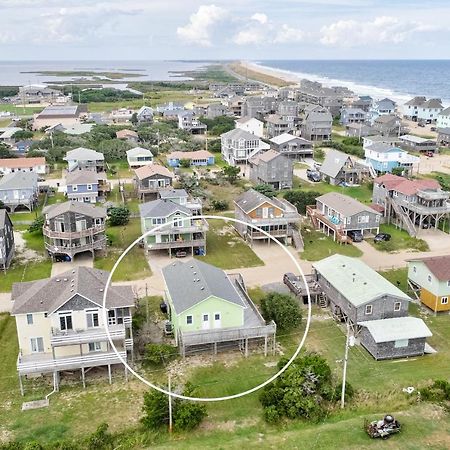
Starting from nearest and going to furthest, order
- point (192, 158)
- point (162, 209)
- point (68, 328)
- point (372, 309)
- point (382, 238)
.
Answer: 1. point (68, 328)
2. point (372, 309)
3. point (162, 209)
4. point (382, 238)
5. point (192, 158)

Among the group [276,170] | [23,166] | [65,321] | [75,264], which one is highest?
[65,321]

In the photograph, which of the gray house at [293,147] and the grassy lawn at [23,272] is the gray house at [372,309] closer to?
the grassy lawn at [23,272]

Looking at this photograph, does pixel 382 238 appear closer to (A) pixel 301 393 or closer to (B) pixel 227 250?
(B) pixel 227 250

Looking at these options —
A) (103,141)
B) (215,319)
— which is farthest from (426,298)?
(103,141)

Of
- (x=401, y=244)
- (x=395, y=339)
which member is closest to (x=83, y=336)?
(x=395, y=339)

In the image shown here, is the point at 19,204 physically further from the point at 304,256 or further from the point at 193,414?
the point at 193,414
